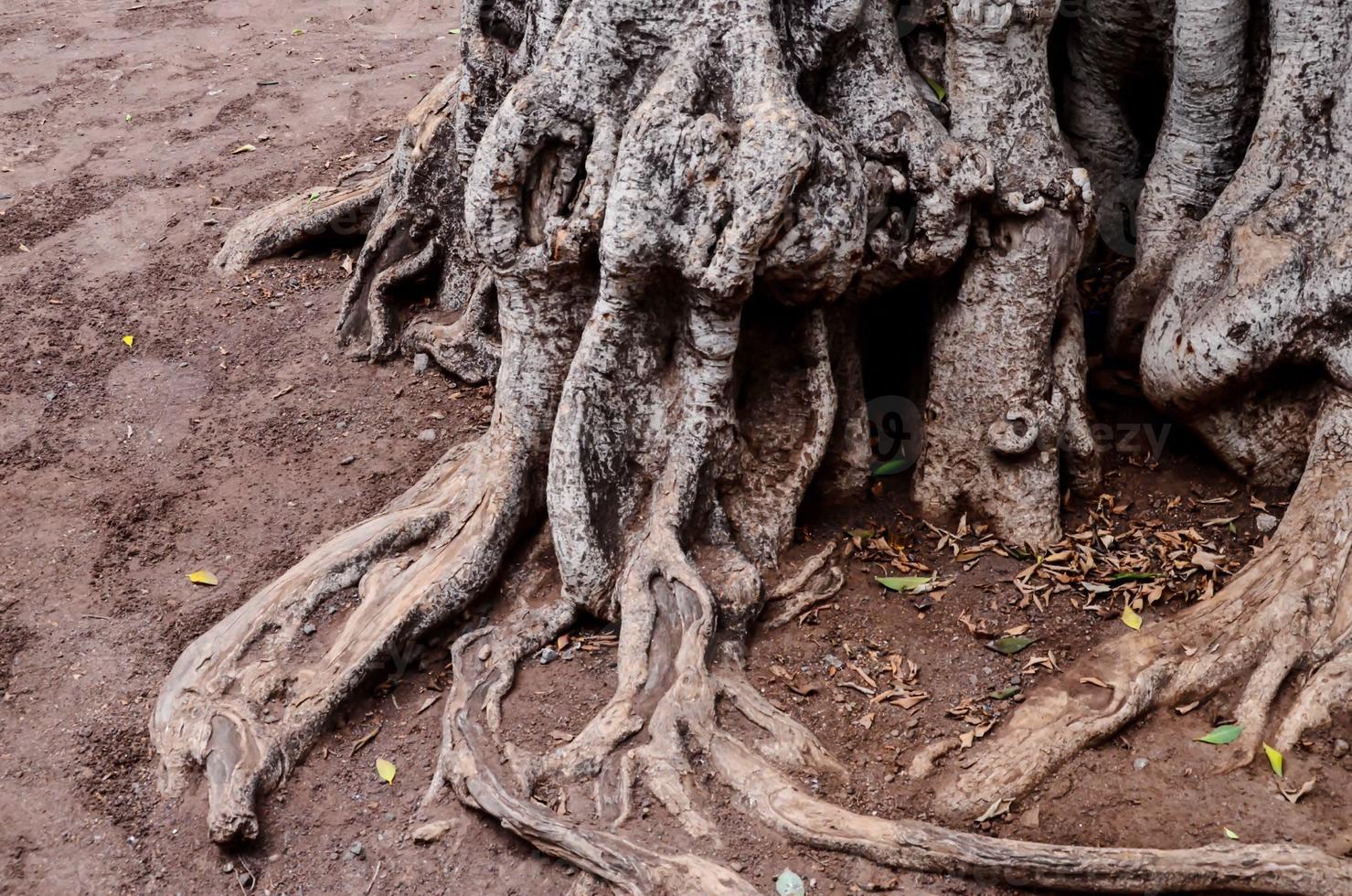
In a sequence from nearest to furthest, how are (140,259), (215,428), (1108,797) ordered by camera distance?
(1108,797) < (215,428) < (140,259)

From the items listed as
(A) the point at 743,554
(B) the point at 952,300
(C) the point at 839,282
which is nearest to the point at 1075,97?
(B) the point at 952,300

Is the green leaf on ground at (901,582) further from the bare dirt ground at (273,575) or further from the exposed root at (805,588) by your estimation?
the exposed root at (805,588)

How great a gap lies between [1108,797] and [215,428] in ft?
13.5

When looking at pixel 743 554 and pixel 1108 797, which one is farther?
pixel 743 554

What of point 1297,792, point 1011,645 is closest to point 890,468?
point 1011,645

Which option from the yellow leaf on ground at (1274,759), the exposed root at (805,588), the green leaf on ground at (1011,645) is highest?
the yellow leaf on ground at (1274,759)

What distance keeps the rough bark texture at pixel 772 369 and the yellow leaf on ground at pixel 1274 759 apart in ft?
0.35

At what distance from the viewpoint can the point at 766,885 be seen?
3.35 m

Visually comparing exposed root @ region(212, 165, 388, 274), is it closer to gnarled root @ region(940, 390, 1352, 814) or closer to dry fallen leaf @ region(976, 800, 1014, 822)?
gnarled root @ region(940, 390, 1352, 814)

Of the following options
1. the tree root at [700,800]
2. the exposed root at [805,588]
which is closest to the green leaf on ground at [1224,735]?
the tree root at [700,800]

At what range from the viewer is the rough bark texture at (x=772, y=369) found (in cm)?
374

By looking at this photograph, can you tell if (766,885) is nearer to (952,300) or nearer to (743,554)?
(743,554)

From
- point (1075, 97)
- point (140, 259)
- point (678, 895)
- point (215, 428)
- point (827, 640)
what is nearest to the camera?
point (678, 895)

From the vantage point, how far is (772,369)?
→ 444cm
